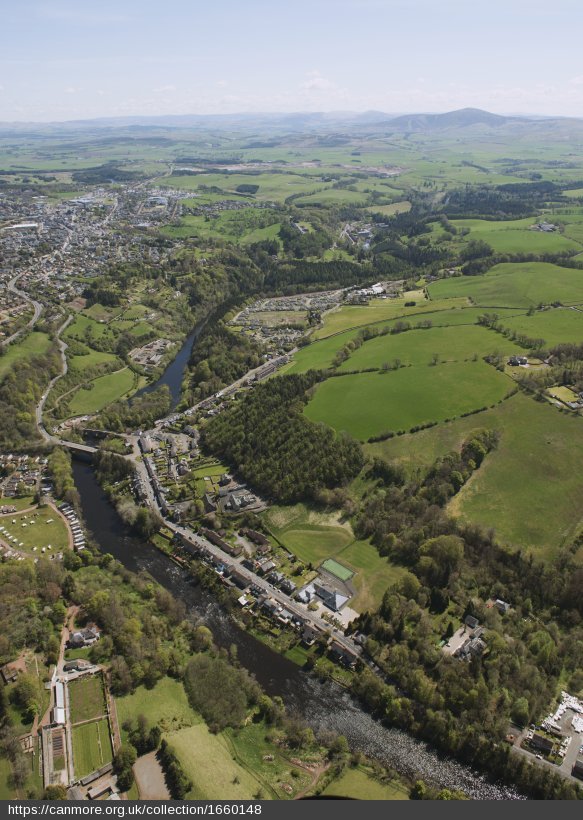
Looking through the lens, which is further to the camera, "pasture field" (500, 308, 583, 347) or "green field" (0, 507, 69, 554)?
"pasture field" (500, 308, 583, 347)

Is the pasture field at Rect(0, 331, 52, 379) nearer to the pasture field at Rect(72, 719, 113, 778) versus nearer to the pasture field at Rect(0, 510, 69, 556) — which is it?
the pasture field at Rect(0, 510, 69, 556)

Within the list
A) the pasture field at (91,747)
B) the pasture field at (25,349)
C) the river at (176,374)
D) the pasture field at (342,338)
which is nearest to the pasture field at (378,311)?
the pasture field at (342,338)

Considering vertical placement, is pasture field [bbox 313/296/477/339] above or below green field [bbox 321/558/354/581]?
above

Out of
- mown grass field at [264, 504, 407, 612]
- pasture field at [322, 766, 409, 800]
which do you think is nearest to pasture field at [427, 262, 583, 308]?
mown grass field at [264, 504, 407, 612]

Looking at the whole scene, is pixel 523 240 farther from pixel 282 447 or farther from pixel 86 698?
pixel 86 698

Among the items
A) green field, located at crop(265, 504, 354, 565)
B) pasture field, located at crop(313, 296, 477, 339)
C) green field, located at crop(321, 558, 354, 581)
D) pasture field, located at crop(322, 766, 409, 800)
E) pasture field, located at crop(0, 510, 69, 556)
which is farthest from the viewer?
pasture field, located at crop(313, 296, 477, 339)

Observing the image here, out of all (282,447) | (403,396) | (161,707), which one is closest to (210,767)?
(161,707)
